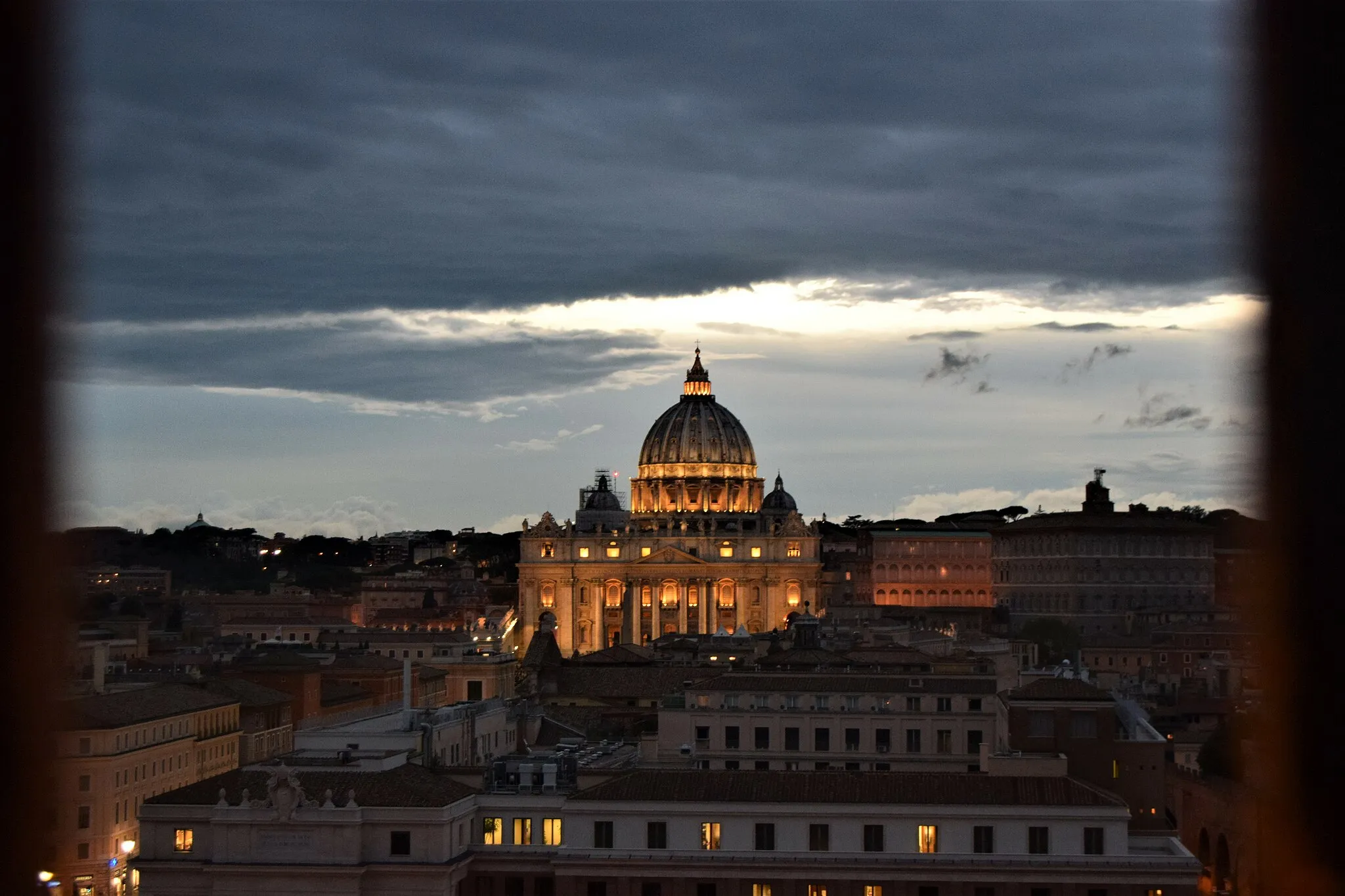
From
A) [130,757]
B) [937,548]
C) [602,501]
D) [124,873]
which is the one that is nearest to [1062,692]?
[124,873]

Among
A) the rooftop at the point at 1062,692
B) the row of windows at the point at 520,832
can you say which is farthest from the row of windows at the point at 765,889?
the rooftop at the point at 1062,692

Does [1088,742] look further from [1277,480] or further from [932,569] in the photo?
[932,569]

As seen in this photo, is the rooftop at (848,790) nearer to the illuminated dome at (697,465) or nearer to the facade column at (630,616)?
the facade column at (630,616)

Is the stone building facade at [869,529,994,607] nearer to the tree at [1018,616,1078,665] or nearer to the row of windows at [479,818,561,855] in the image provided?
the tree at [1018,616,1078,665]

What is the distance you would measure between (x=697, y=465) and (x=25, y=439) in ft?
495

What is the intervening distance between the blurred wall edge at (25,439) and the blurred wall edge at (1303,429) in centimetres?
157

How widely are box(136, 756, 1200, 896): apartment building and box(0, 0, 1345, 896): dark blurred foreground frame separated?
25.2 m

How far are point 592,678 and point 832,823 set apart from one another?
3078cm

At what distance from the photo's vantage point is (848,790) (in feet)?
94.7

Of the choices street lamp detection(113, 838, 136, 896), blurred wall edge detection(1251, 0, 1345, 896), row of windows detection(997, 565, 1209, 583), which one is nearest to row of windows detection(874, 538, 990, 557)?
row of windows detection(997, 565, 1209, 583)

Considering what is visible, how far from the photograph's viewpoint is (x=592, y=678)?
58.6 m

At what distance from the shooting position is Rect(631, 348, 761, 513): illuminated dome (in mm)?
152250

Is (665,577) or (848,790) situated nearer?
(848,790)

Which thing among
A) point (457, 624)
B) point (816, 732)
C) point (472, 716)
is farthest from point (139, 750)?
point (457, 624)
